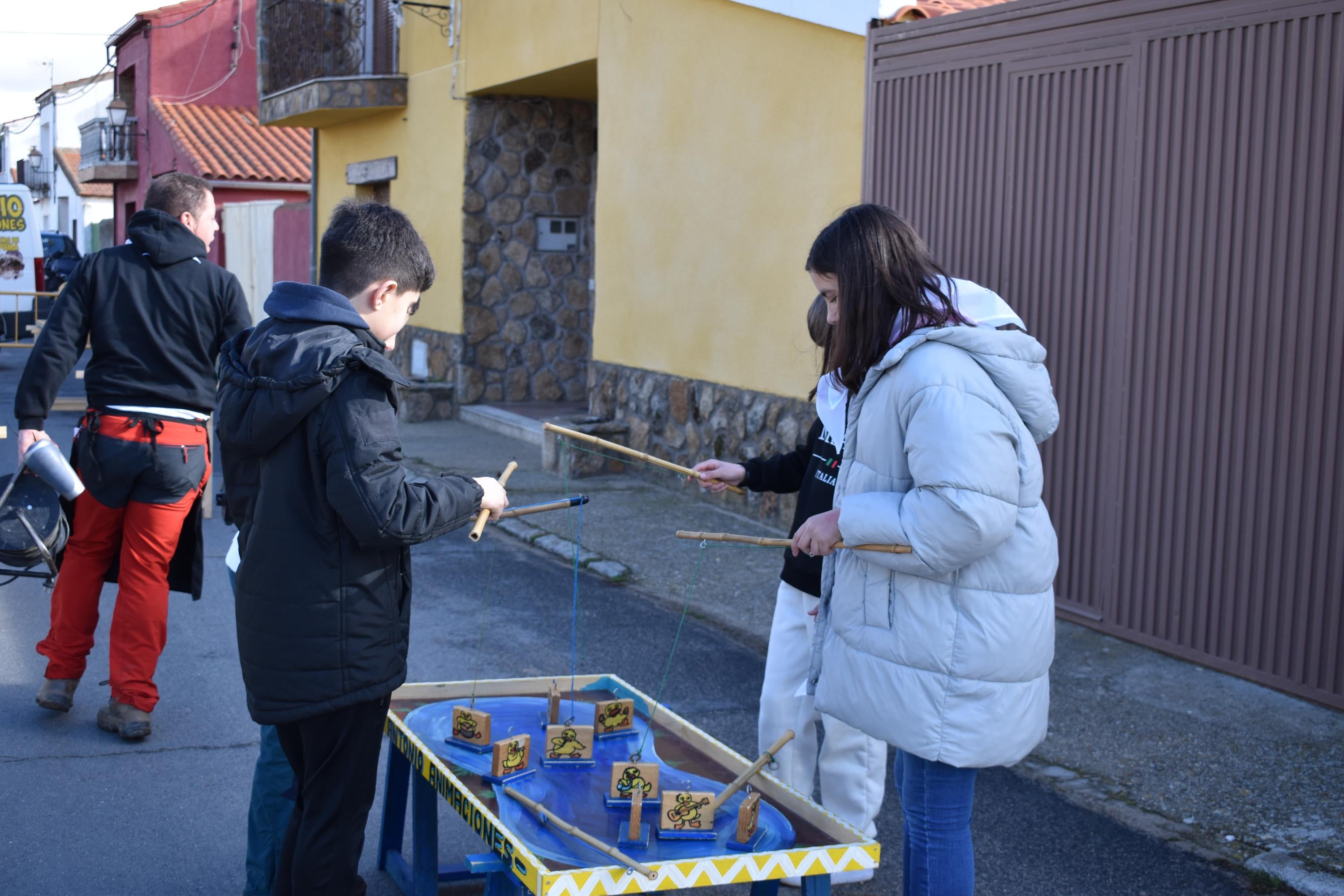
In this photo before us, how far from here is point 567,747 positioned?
3.16 m

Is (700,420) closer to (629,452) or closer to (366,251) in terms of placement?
(629,452)

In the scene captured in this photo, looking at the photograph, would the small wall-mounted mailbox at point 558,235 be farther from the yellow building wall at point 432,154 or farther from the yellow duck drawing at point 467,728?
the yellow duck drawing at point 467,728

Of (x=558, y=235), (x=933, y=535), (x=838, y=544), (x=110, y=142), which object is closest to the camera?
(x=933, y=535)

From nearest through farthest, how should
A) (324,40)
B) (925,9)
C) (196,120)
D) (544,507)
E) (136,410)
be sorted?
1. (544,507)
2. (136,410)
3. (925,9)
4. (324,40)
5. (196,120)

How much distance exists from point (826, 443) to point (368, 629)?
142cm

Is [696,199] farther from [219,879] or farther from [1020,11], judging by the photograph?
[219,879]

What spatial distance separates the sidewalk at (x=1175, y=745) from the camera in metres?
3.89

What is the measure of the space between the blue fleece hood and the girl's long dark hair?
3.38 ft

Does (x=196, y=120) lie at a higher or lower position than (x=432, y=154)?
higher

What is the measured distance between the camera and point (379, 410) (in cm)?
256

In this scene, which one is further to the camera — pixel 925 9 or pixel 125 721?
pixel 925 9

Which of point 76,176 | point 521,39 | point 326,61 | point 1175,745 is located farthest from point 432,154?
point 76,176

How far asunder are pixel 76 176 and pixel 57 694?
37127 mm

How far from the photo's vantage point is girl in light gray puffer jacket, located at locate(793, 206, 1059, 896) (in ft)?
8.32
